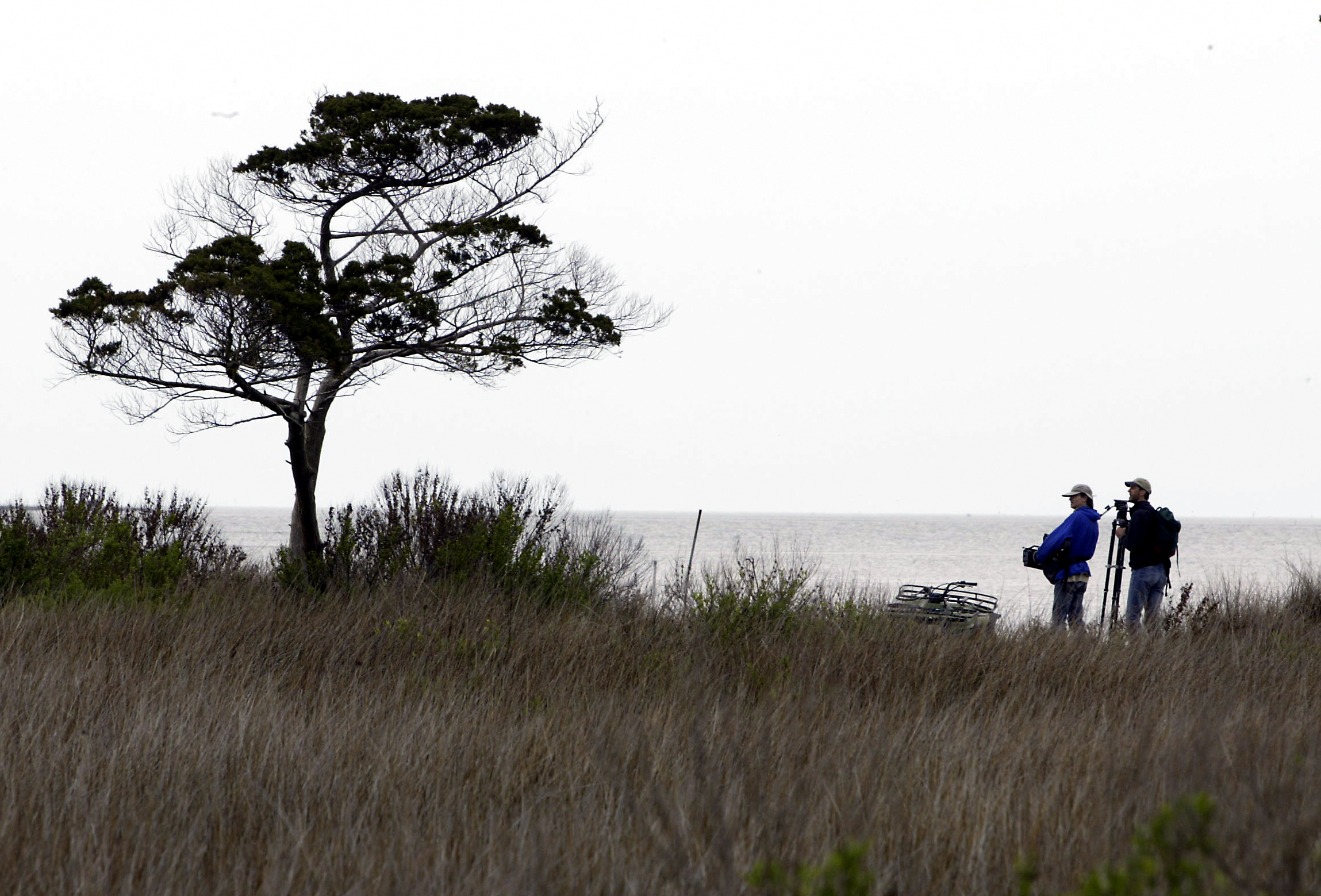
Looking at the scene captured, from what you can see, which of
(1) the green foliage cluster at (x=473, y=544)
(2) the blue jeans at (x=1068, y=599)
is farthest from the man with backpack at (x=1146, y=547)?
(1) the green foliage cluster at (x=473, y=544)

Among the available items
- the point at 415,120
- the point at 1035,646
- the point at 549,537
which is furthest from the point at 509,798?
the point at 415,120

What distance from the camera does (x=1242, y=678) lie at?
6.63m

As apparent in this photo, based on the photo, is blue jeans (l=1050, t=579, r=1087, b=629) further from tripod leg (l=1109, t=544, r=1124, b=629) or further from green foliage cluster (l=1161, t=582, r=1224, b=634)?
green foliage cluster (l=1161, t=582, r=1224, b=634)

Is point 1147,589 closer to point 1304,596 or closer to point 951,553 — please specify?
point 1304,596

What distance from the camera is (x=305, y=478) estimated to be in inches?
571

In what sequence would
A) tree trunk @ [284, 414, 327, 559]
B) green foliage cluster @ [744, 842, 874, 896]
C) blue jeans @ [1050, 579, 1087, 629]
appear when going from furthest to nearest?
tree trunk @ [284, 414, 327, 559] < blue jeans @ [1050, 579, 1087, 629] < green foliage cluster @ [744, 842, 874, 896]

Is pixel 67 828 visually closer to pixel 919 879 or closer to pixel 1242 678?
pixel 919 879

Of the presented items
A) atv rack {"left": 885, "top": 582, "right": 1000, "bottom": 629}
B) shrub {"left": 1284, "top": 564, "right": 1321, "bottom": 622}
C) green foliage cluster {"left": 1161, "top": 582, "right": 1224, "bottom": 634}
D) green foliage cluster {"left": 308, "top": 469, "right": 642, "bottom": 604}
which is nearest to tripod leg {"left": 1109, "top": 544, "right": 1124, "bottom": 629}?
green foliage cluster {"left": 1161, "top": 582, "right": 1224, "bottom": 634}

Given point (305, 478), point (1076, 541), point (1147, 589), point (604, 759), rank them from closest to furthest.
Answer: point (604, 759), point (1076, 541), point (1147, 589), point (305, 478)

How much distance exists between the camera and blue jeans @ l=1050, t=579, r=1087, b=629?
34.2 feet

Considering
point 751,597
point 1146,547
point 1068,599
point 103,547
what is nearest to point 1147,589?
point 1146,547

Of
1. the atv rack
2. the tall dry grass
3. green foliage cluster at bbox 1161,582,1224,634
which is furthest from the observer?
green foliage cluster at bbox 1161,582,1224,634

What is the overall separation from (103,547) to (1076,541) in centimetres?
1016

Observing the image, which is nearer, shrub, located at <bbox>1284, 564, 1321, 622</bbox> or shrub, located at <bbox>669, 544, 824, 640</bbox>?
shrub, located at <bbox>669, 544, 824, 640</bbox>
